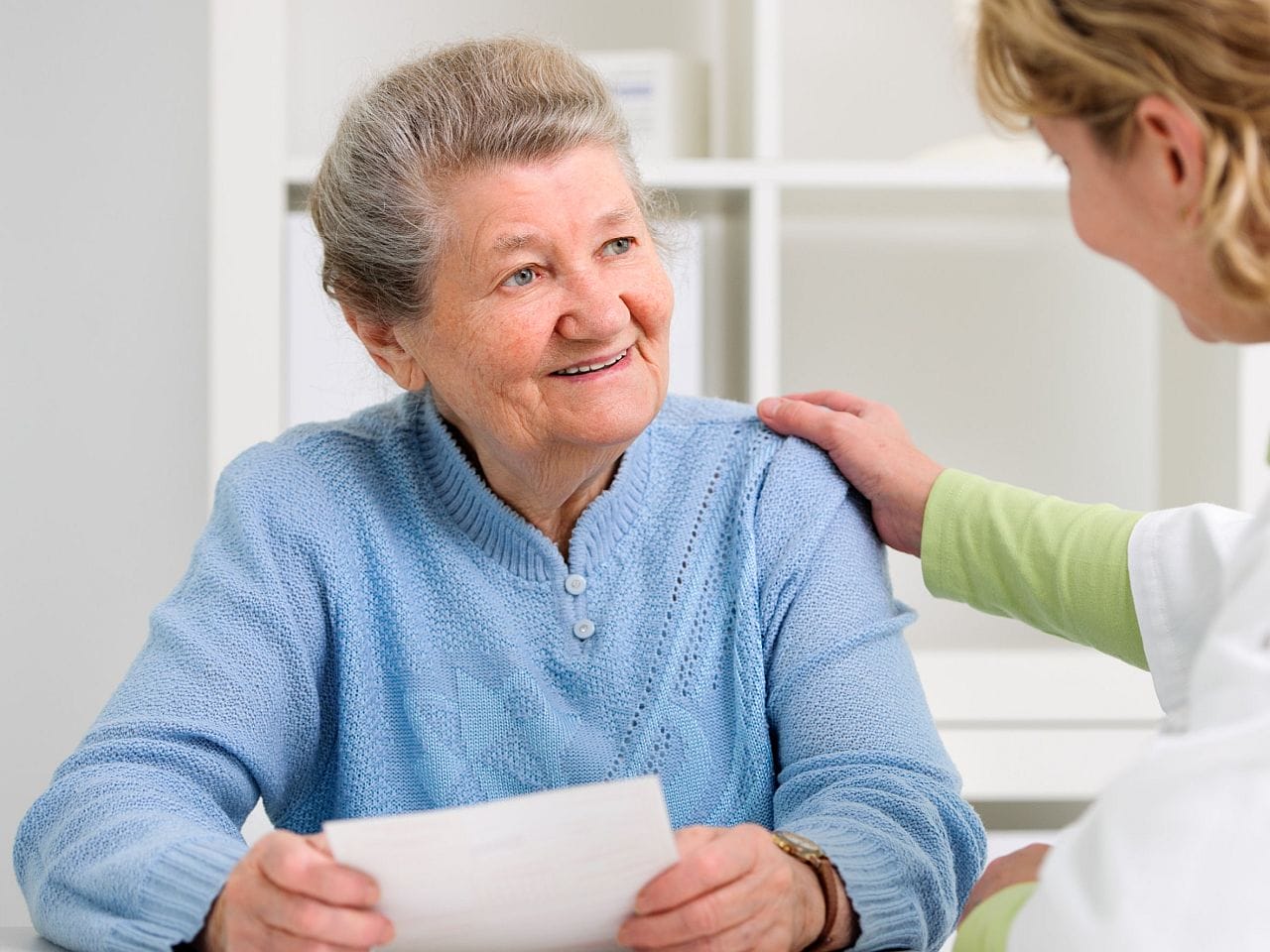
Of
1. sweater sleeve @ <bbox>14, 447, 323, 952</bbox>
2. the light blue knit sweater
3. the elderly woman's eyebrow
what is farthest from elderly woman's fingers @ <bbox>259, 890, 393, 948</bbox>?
the elderly woman's eyebrow

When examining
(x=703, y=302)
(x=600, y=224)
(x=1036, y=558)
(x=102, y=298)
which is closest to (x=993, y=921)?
(x=1036, y=558)

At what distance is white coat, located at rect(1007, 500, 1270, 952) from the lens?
70 cm

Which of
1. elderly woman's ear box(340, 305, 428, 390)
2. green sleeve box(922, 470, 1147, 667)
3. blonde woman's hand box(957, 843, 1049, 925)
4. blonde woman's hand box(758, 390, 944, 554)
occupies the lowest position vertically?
blonde woman's hand box(957, 843, 1049, 925)

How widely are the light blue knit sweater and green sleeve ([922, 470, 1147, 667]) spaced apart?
78 millimetres

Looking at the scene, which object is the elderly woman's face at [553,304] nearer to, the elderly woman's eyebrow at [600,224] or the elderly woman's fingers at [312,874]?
the elderly woman's eyebrow at [600,224]

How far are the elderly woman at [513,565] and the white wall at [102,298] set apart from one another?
4.44ft

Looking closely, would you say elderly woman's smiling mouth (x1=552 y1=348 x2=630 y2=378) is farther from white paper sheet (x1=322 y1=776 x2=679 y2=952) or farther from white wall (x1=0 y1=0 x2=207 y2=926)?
white wall (x1=0 y1=0 x2=207 y2=926)

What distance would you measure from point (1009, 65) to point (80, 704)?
236 cm

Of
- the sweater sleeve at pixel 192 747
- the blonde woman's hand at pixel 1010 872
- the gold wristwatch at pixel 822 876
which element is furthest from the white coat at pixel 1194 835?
the sweater sleeve at pixel 192 747

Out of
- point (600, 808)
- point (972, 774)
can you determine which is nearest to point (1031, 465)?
point (972, 774)

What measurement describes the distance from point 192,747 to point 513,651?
301mm

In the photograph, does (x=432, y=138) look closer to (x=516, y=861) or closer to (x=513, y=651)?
(x=513, y=651)

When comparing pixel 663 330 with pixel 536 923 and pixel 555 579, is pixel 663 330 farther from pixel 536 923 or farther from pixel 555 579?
pixel 536 923

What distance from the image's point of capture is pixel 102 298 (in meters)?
2.70
